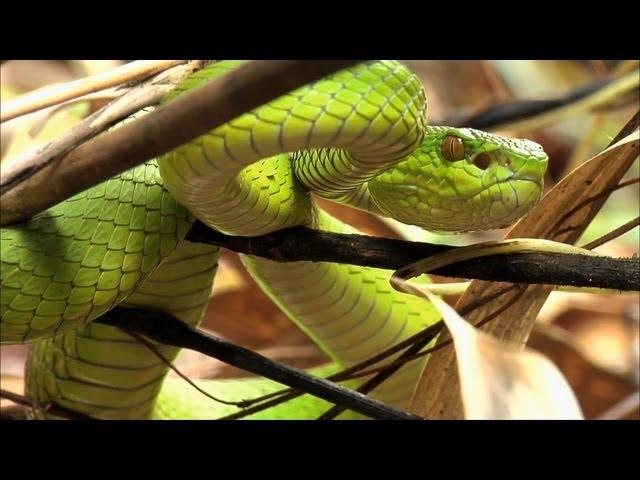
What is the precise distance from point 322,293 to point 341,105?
0.66 meters

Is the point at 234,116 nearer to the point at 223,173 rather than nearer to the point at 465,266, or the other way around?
the point at 223,173

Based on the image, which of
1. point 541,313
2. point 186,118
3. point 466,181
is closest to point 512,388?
point 186,118

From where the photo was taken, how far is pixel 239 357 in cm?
112

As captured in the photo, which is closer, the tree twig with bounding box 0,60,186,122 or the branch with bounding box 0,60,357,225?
the branch with bounding box 0,60,357,225

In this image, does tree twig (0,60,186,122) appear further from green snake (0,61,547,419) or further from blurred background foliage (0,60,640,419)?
blurred background foliage (0,60,640,419)

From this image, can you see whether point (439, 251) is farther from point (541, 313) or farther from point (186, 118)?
point (541, 313)

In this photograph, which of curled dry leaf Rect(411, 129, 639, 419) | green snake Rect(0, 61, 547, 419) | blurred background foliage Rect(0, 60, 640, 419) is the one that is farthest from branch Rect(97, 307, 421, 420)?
blurred background foliage Rect(0, 60, 640, 419)

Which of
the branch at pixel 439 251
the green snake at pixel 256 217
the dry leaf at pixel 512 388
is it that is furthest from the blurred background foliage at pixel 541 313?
the dry leaf at pixel 512 388

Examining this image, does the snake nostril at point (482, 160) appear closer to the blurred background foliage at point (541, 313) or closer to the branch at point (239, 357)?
the branch at point (239, 357)

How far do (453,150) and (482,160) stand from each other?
0.04 m

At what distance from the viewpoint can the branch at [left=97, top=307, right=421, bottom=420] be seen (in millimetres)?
1035

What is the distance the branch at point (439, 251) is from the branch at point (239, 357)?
0.15m

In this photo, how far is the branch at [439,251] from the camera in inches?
36.6
